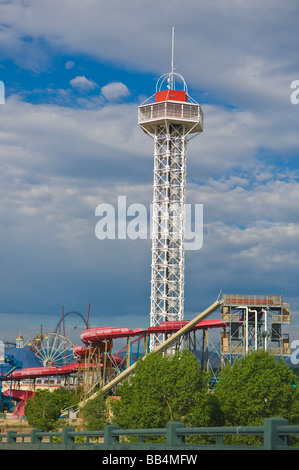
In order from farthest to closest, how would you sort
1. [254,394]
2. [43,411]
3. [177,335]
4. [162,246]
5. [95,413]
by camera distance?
[162,246] → [177,335] → [43,411] → [95,413] → [254,394]

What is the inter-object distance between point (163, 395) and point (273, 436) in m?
47.3

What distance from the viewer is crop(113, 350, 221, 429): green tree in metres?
55.8

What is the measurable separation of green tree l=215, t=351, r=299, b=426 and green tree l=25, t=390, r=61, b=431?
29022mm

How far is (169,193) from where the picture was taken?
419 feet

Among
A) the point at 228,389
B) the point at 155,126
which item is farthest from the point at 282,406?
the point at 155,126

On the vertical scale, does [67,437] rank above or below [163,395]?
below

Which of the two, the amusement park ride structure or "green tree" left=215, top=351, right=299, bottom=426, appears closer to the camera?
"green tree" left=215, top=351, right=299, bottom=426

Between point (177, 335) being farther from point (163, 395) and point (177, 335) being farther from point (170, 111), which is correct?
point (170, 111)

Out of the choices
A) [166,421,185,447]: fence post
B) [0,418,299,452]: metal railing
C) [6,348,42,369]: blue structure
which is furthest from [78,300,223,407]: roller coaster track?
[166,421,185,447]: fence post

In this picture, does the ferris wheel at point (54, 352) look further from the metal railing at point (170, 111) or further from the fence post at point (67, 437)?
the fence post at point (67, 437)

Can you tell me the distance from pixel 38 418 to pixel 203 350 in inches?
938

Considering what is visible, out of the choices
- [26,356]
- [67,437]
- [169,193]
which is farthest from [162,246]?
[67,437]

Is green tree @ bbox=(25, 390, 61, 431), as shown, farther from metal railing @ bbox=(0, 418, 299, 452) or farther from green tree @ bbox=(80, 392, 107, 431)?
metal railing @ bbox=(0, 418, 299, 452)
